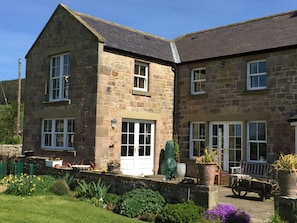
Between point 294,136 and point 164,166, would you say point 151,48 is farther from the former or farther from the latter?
point 294,136

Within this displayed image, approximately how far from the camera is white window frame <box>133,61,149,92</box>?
16.9 metres

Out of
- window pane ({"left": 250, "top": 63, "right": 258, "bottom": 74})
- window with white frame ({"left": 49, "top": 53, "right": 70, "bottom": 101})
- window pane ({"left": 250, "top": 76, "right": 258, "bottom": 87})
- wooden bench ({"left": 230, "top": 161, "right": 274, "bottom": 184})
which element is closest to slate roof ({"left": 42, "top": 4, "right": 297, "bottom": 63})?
window pane ({"left": 250, "top": 63, "right": 258, "bottom": 74})

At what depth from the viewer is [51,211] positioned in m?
9.61

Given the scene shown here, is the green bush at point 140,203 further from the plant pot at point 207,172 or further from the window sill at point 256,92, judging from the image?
the window sill at point 256,92

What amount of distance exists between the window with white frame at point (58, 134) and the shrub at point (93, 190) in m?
4.34

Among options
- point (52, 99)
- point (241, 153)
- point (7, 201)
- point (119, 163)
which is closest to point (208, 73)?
point (241, 153)

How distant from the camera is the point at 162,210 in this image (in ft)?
30.6

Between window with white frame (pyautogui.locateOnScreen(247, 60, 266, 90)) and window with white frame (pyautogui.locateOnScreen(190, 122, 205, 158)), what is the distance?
2987mm

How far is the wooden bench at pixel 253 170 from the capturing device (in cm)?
1439

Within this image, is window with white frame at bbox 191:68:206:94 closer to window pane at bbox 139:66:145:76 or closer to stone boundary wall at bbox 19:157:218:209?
window pane at bbox 139:66:145:76

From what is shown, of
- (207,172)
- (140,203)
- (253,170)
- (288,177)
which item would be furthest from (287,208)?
(253,170)

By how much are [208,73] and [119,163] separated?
19.0ft

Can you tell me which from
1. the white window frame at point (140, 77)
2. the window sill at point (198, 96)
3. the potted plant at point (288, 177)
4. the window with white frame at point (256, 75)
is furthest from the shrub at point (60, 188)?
the window with white frame at point (256, 75)

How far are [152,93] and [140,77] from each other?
3.06 feet
